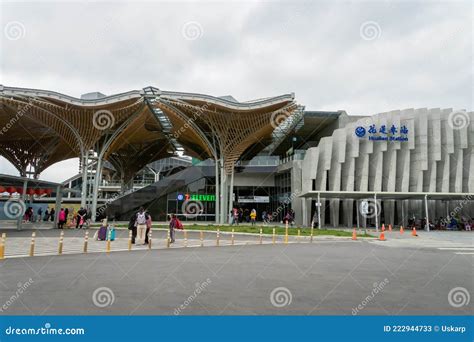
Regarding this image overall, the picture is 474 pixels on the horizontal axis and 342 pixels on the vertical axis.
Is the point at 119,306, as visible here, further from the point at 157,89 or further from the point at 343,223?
the point at 343,223

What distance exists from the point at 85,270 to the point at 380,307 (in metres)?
6.85

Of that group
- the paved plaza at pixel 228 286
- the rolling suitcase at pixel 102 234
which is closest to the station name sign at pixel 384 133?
the paved plaza at pixel 228 286

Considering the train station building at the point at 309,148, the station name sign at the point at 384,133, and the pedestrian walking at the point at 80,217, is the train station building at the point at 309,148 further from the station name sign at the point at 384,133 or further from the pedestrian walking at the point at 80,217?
the pedestrian walking at the point at 80,217

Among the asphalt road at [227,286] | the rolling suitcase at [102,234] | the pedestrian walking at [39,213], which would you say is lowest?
the pedestrian walking at [39,213]

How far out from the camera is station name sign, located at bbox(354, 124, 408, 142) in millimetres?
33312

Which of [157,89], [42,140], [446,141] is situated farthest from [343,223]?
[42,140]

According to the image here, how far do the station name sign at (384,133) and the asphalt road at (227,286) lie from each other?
24.6 metres

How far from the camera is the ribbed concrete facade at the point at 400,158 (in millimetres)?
33531

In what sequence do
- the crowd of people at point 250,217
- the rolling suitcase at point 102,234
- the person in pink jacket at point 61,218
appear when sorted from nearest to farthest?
the rolling suitcase at point 102,234
the person in pink jacket at point 61,218
the crowd of people at point 250,217

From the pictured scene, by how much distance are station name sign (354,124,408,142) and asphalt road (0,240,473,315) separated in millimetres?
24568

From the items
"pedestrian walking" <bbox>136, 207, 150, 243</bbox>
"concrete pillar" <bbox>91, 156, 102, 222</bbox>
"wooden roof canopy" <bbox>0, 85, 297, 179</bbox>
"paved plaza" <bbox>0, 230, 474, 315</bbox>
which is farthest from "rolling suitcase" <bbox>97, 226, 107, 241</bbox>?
"concrete pillar" <bbox>91, 156, 102, 222</bbox>

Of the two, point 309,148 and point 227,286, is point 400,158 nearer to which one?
point 309,148

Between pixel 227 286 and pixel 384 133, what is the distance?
31406 mm

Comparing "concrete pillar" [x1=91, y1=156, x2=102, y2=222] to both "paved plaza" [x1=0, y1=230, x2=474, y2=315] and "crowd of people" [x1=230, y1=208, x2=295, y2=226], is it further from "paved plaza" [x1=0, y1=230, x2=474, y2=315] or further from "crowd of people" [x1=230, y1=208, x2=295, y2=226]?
"paved plaza" [x1=0, y1=230, x2=474, y2=315]
